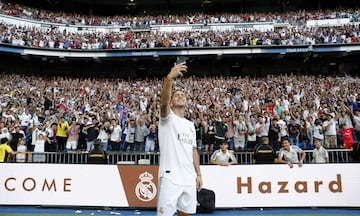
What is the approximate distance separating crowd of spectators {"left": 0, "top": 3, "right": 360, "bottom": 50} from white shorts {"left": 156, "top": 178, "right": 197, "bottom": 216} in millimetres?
28449

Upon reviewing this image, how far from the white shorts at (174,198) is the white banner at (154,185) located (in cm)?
573

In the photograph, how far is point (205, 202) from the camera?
9586 millimetres

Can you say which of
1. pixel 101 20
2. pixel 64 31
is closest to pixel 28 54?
pixel 64 31

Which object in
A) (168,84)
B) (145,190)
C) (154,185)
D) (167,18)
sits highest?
(167,18)

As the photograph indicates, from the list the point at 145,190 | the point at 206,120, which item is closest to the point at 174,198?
the point at 145,190

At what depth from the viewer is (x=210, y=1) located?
41.6 metres

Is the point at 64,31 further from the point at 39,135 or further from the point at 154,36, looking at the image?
the point at 39,135

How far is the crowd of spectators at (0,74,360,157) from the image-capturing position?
46.2ft

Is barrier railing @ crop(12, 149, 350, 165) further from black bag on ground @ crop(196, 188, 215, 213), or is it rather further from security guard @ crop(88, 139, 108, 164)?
black bag on ground @ crop(196, 188, 215, 213)

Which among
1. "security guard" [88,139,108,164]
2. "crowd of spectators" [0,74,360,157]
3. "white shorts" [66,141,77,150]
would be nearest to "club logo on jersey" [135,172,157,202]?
"security guard" [88,139,108,164]

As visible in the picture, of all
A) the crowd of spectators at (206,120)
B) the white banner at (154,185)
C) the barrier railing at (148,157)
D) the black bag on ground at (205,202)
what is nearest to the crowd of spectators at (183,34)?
the crowd of spectators at (206,120)

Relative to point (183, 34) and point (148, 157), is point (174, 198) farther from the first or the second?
point (183, 34)

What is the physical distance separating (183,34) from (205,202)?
85.5 ft

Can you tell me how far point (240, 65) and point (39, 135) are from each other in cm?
2667
